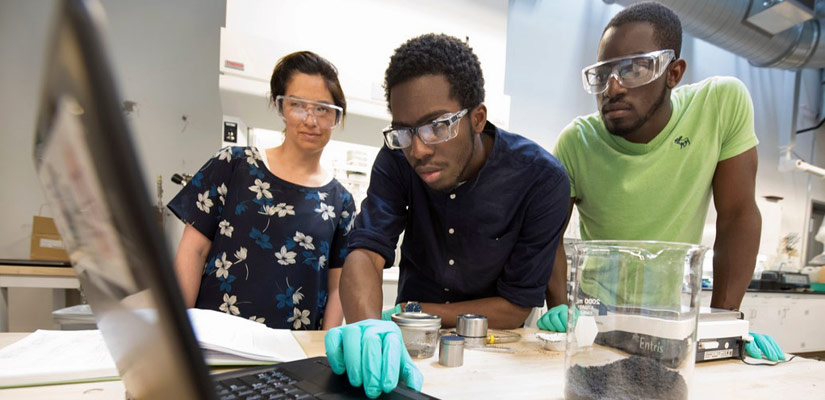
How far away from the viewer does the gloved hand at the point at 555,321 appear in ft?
3.93

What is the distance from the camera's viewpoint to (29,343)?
0.79 m

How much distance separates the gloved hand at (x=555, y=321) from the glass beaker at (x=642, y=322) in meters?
0.56

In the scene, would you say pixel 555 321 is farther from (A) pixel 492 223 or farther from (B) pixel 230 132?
(B) pixel 230 132

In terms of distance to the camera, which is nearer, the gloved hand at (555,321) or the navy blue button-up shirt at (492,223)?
the gloved hand at (555,321)

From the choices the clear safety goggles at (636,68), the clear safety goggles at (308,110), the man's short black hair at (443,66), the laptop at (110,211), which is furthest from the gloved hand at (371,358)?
the clear safety goggles at (636,68)

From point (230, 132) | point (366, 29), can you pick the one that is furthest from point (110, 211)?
point (366, 29)

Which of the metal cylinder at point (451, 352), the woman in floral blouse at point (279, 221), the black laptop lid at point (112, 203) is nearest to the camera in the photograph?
the black laptop lid at point (112, 203)

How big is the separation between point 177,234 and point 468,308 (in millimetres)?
1766

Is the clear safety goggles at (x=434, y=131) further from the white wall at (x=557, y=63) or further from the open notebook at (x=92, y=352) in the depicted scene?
the white wall at (x=557, y=63)

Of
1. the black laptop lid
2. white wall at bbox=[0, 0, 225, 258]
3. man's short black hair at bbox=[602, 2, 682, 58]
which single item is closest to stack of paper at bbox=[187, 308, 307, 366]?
the black laptop lid

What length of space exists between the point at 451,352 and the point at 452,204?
59cm

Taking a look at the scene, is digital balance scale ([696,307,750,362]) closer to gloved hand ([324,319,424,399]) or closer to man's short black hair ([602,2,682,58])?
gloved hand ([324,319,424,399])

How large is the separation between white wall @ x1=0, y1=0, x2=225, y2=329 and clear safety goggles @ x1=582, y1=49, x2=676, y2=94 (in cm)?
243

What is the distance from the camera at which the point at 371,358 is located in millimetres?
613
